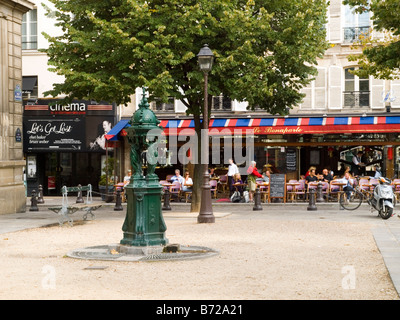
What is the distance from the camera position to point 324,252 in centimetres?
1178

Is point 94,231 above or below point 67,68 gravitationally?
below

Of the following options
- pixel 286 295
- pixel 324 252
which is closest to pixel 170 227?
pixel 324 252

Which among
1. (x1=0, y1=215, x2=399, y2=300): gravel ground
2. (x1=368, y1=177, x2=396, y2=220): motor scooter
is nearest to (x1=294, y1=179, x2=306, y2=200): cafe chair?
(x1=368, y1=177, x2=396, y2=220): motor scooter

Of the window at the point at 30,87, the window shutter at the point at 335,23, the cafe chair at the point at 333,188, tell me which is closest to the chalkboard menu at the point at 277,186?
the cafe chair at the point at 333,188

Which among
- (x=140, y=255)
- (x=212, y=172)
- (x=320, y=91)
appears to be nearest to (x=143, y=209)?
(x=140, y=255)

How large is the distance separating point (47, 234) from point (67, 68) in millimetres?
6264

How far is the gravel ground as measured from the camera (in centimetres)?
795

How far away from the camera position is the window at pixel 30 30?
3212 cm

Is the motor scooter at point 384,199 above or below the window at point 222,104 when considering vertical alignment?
below

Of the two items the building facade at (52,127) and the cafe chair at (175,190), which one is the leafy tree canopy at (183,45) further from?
the building facade at (52,127)

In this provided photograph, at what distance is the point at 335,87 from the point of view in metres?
30.3

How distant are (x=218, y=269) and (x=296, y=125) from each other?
20.3 m

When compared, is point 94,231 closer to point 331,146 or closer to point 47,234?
point 47,234

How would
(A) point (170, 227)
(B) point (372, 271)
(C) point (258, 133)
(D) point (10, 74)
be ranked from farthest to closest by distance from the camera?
(C) point (258, 133) → (D) point (10, 74) → (A) point (170, 227) → (B) point (372, 271)
